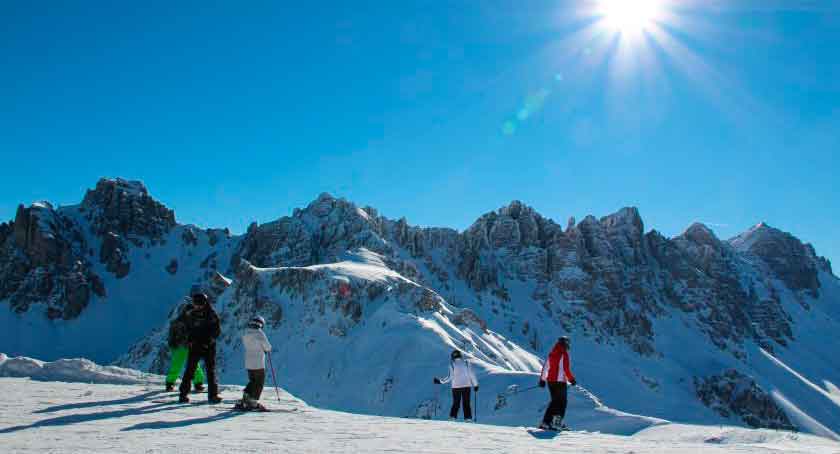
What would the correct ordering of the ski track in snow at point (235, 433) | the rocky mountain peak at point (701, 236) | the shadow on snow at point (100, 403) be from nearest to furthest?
the ski track in snow at point (235, 433) < the shadow on snow at point (100, 403) < the rocky mountain peak at point (701, 236)

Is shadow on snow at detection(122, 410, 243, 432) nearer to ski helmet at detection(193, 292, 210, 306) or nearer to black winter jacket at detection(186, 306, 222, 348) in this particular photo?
black winter jacket at detection(186, 306, 222, 348)

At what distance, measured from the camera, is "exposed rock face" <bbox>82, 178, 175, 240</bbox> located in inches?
6043

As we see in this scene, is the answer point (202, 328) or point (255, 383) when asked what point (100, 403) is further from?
point (255, 383)

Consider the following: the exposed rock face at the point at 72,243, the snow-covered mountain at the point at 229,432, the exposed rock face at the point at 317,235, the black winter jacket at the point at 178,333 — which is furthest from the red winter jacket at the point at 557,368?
the exposed rock face at the point at 72,243

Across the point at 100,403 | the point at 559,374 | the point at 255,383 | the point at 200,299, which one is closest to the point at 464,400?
the point at 559,374

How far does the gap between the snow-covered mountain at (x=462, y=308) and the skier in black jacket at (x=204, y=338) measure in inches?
936

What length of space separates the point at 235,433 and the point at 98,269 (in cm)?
14945

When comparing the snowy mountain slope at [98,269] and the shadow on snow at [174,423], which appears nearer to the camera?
the shadow on snow at [174,423]

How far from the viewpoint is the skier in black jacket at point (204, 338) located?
1499 cm

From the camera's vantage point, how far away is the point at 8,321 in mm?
122938

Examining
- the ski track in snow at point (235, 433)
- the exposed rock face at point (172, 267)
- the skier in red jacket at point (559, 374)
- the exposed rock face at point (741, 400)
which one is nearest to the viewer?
the ski track in snow at point (235, 433)

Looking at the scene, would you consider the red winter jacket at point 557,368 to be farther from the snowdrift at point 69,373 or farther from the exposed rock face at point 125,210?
the exposed rock face at point 125,210

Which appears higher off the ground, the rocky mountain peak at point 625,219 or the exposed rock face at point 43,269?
the rocky mountain peak at point 625,219

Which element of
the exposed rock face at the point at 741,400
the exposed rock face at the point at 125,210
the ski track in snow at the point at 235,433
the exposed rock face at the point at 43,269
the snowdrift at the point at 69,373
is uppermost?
the exposed rock face at the point at 125,210
